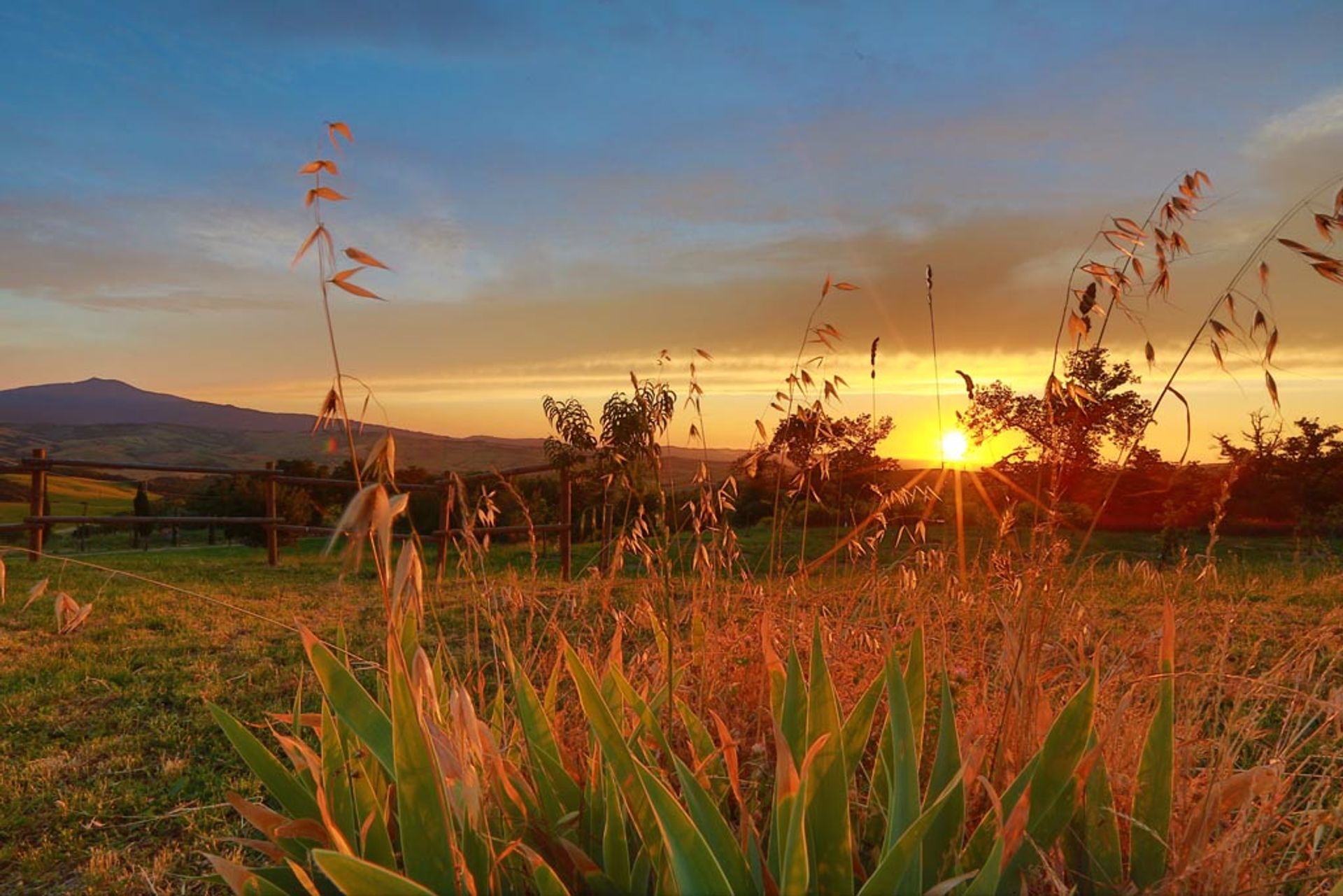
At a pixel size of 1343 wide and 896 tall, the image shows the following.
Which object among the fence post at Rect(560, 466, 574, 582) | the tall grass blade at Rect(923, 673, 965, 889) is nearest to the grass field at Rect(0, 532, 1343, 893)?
the tall grass blade at Rect(923, 673, 965, 889)

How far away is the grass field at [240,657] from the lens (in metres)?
2.79

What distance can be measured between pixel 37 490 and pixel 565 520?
6637 mm

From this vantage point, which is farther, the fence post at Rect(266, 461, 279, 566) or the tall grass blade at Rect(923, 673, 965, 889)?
the fence post at Rect(266, 461, 279, 566)

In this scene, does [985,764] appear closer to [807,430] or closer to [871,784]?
[871,784]

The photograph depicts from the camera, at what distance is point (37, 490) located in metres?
11.2

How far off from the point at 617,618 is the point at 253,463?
11.8 metres

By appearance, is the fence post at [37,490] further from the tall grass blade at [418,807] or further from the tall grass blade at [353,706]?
the tall grass blade at [418,807]

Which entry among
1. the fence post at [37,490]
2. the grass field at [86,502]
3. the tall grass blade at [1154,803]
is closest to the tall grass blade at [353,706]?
the tall grass blade at [1154,803]

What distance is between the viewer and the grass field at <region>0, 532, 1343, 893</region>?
279 cm

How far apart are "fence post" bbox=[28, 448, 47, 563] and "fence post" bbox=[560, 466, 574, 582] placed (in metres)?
6.45

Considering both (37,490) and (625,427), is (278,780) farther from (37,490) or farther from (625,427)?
(37,490)

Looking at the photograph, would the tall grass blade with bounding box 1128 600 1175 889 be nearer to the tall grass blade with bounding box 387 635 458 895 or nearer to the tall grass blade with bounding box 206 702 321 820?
the tall grass blade with bounding box 387 635 458 895

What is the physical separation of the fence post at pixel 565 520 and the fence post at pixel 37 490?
254 inches

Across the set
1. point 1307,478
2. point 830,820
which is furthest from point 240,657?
point 1307,478
